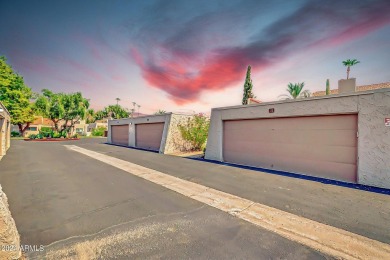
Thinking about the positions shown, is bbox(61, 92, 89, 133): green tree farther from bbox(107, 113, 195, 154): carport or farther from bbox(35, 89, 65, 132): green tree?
bbox(107, 113, 195, 154): carport

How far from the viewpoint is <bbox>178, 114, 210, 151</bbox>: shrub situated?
51.9 ft

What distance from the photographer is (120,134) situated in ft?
75.0

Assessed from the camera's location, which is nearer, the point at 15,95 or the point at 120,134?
the point at 120,134

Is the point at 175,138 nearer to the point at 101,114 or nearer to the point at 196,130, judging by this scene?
the point at 196,130

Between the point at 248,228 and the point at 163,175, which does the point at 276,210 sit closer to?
the point at 248,228

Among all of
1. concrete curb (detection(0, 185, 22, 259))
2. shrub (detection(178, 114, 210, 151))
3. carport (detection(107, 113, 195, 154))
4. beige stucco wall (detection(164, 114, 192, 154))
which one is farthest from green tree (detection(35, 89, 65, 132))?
concrete curb (detection(0, 185, 22, 259))

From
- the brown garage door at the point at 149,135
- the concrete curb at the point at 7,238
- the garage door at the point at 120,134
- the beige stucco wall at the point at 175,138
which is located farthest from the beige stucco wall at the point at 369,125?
the garage door at the point at 120,134

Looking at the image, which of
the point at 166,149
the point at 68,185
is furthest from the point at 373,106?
the point at 166,149

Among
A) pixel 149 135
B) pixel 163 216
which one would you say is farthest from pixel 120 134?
pixel 163 216

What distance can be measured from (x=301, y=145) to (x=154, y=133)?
12.7 meters

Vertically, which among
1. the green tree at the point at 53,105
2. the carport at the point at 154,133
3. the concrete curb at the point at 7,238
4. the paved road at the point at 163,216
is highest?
the green tree at the point at 53,105

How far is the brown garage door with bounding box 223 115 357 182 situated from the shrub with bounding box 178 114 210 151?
17.7 feet

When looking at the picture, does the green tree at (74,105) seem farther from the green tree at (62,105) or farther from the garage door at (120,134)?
the garage door at (120,134)

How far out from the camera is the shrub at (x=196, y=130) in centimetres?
1580
